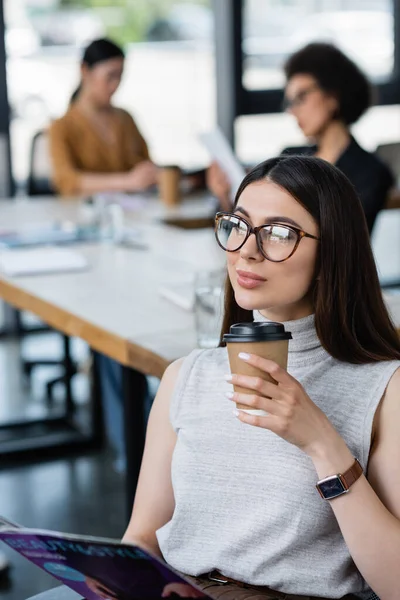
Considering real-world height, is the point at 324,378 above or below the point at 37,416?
above

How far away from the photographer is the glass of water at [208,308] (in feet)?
7.34

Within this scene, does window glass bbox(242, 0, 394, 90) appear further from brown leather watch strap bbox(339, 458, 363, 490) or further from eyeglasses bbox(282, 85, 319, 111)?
brown leather watch strap bbox(339, 458, 363, 490)

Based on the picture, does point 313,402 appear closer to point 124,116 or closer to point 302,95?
point 302,95

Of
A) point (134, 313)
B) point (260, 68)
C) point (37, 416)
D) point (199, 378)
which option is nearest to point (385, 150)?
point (260, 68)

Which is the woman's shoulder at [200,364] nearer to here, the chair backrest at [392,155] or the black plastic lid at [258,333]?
the black plastic lid at [258,333]

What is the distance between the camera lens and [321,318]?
4.77ft

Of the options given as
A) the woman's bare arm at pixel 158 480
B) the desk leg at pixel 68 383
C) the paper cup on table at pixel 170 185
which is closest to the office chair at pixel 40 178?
the desk leg at pixel 68 383

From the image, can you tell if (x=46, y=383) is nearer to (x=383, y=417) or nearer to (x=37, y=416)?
(x=37, y=416)

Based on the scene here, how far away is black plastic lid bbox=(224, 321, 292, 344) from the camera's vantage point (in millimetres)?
1261

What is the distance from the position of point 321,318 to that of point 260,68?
448 cm

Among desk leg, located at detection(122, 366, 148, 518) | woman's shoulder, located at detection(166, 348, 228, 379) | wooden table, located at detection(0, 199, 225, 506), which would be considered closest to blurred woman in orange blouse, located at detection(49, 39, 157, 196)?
wooden table, located at detection(0, 199, 225, 506)

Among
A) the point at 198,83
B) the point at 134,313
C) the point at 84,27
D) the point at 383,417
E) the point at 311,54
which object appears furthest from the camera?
the point at 198,83

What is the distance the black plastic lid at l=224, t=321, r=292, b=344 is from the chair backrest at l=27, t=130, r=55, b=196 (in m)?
3.48

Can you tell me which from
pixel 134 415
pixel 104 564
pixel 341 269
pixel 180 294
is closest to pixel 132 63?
pixel 180 294
